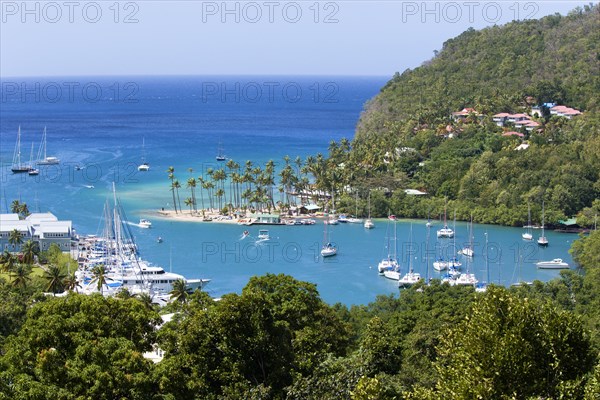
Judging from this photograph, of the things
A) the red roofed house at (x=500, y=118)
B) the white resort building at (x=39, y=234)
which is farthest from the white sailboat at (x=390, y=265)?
the red roofed house at (x=500, y=118)

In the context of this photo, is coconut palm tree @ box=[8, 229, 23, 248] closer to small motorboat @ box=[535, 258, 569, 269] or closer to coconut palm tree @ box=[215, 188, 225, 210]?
coconut palm tree @ box=[215, 188, 225, 210]

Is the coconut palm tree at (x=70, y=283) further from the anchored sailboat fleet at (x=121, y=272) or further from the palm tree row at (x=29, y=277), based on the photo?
the anchored sailboat fleet at (x=121, y=272)

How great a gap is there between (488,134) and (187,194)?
18.9m

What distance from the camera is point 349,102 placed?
465 ft

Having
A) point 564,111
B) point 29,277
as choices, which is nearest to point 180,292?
point 29,277

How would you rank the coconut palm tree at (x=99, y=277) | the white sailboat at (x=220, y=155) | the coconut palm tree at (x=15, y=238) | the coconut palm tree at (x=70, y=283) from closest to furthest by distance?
the coconut palm tree at (x=70, y=283) → the coconut palm tree at (x=99, y=277) → the coconut palm tree at (x=15, y=238) → the white sailboat at (x=220, y=155)

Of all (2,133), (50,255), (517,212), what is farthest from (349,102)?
(50,255)

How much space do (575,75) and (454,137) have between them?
14412 mm

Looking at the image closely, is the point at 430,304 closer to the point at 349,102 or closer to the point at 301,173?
the point at 301,173

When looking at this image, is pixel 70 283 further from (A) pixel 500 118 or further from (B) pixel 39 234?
(A) pixel 500 118

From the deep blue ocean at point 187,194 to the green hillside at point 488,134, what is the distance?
2823mm

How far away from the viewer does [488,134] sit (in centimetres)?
5412

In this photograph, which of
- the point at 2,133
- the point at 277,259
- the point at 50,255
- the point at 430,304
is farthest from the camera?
the point at 2,133

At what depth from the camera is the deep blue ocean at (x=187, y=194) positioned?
35750mm
